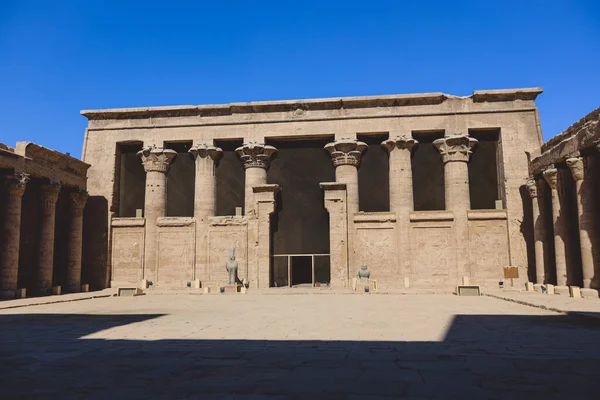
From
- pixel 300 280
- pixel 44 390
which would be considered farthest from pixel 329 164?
pixel 44 390

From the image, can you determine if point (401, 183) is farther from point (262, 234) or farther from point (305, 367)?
point (305, 367)

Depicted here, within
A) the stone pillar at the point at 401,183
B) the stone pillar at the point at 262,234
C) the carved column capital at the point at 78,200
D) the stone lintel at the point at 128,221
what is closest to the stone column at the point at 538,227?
the stone pillar at the point at 401,183

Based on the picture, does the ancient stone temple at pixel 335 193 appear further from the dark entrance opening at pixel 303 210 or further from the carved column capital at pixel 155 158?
the dark entrance opening at pixel 303 210

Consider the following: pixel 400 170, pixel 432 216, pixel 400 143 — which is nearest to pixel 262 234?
pixel 400 170

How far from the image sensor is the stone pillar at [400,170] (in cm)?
2438

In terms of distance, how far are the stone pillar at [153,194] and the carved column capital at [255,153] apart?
377 cm

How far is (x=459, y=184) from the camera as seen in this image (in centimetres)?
2414

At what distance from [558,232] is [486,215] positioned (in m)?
4.80

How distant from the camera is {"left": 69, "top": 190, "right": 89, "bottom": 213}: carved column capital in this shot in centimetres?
2349

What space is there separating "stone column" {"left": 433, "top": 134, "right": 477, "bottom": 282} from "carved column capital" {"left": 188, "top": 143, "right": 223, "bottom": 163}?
11.1m

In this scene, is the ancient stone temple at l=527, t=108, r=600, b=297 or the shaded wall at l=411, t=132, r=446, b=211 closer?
the ancient stone temple at l=527, t=108, r=600, b=297

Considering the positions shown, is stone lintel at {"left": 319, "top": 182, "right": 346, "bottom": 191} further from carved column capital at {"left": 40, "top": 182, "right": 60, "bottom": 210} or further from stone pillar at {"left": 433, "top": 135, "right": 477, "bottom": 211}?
carved column capital at {"left": 40, "top": 182, "right": 60, "bottom": 210}

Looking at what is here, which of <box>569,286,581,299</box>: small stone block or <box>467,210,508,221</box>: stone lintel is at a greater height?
<box>467,210,508,221</box>: stone lintel

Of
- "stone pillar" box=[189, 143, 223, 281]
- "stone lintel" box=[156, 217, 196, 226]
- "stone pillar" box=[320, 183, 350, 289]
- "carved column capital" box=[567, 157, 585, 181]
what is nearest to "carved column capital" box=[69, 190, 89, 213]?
"stone lintel" box=[156, 217, 196, 226]
